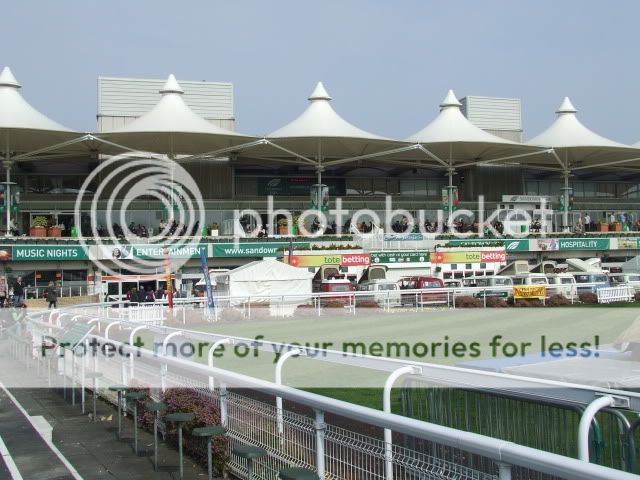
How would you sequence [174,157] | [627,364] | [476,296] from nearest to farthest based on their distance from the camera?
1. [627,364]
2. [476,296]
3. [174,157]

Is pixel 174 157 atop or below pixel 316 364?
atop

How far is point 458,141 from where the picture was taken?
54.8m

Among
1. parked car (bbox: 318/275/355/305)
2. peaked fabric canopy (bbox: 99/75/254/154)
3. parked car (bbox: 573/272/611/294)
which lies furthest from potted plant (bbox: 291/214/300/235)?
parked car (bbox: 573/272/611/294)

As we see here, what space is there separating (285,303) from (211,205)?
30.0 m

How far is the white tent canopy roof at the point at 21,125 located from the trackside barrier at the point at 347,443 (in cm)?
4281

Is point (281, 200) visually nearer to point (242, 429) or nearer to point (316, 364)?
point (316, 364)

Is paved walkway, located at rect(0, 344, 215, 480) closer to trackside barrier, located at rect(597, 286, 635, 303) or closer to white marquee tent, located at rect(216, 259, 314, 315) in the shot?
white marquee tent, located at rect(216, 259, 314, 315)

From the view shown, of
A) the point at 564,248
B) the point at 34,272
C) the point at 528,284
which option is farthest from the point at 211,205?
the point at 528,284

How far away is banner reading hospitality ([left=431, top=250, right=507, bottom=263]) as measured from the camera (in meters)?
40.8

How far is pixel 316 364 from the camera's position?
13570 mm

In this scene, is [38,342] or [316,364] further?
[38,342]


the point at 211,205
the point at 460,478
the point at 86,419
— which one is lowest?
the point at 86,419

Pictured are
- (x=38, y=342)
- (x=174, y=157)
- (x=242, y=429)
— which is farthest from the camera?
(x=174, y=157)

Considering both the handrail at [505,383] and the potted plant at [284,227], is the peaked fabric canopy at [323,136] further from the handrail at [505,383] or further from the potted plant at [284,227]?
the handrail at [505,383]
